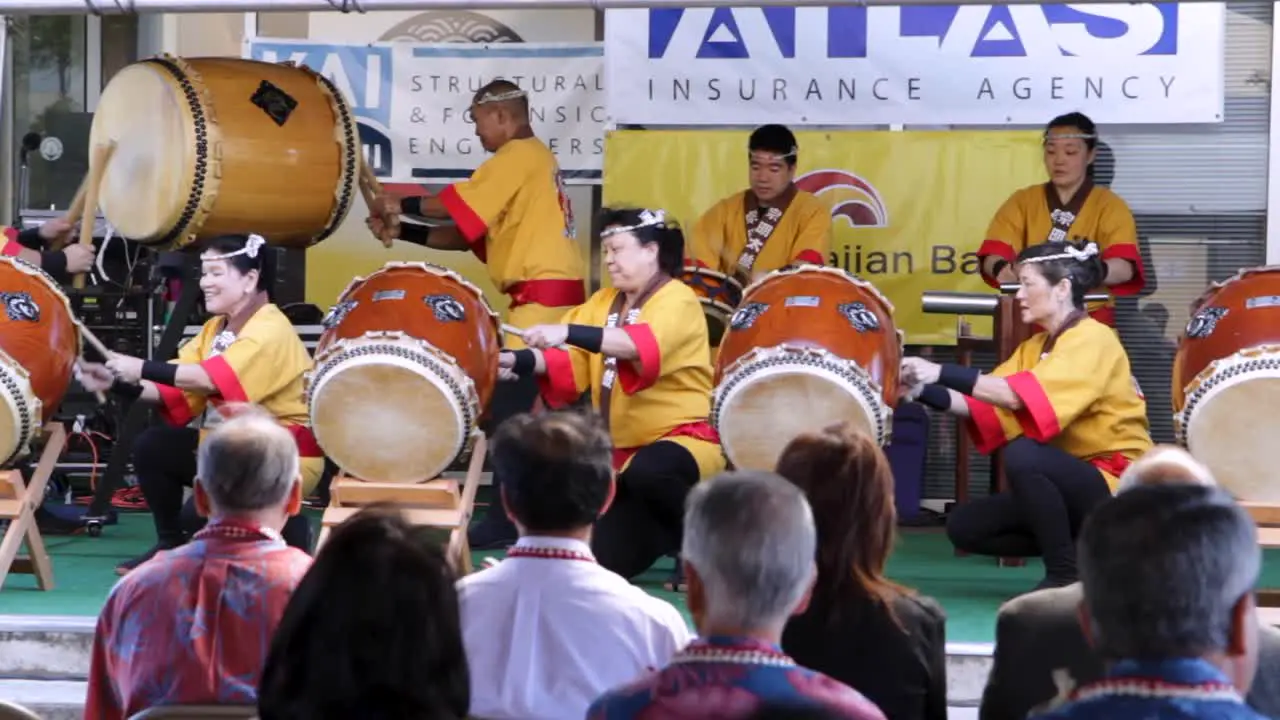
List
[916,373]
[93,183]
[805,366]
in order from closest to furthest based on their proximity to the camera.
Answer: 1. [805,366]
2. [916,373]
3. [93,183]

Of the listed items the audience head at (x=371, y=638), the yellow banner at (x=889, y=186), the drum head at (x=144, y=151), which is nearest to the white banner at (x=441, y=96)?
the yellow banner at (x=889, y=186)

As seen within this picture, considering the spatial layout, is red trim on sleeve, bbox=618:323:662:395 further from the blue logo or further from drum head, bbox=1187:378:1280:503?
the blue logo

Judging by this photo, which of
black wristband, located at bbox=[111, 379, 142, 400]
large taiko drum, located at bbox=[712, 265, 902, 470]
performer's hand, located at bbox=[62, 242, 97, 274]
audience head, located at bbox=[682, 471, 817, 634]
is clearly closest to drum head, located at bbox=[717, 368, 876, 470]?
large taiko drum, located at bbox=[712, 265, 902, 470]

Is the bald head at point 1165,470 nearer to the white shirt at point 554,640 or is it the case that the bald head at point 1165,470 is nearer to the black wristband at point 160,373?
the white shirt at point 554,640

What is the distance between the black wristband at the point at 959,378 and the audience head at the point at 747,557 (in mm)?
2521

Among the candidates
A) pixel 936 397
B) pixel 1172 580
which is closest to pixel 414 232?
pixel 936 397

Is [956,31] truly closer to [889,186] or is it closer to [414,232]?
[889,186]

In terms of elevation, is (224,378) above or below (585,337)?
below

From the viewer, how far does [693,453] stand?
4.80 meters

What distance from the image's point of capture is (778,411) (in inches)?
171

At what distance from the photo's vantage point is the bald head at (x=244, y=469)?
106 inches

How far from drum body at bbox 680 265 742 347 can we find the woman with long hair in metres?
2.74

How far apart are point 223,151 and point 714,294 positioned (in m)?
1.37

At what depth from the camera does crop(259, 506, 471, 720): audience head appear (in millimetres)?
1831
